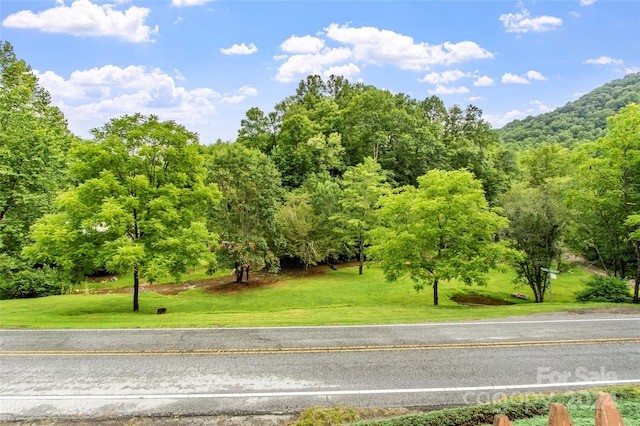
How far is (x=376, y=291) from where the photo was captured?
2859 cm

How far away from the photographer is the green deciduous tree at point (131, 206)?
52.6ft

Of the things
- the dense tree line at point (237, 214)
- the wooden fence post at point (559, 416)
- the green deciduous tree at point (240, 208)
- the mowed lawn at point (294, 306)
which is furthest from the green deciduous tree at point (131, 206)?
the wooden fence post at point (559, 416)

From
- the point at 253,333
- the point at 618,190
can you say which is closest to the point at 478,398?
the point at 253,333

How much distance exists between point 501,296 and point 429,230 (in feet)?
44.1

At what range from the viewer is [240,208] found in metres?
30.0

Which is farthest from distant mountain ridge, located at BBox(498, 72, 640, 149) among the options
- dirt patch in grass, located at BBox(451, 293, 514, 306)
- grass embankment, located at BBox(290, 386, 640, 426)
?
grass embankment, located at BBox(290, 386, 640, 426)

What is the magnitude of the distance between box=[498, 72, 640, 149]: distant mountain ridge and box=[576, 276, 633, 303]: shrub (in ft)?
260

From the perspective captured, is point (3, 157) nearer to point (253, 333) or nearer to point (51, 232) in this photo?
point (51, 232)

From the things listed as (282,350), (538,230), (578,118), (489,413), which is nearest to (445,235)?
(538,230)

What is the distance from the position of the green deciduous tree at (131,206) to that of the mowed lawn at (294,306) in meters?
2.52

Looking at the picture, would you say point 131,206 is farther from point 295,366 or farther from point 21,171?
point 295,366

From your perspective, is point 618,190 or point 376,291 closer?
point 618,190

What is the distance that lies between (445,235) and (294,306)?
10.8m

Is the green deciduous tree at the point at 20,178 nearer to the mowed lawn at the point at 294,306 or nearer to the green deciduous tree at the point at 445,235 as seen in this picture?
the mowed lawn at the point at 294,306
